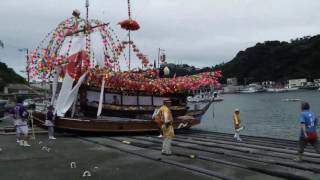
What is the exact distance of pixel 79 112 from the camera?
2544 cm

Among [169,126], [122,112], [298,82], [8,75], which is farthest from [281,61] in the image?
[169,126]

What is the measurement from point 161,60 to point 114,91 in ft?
30.4

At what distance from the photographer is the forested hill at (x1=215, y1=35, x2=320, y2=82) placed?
155 m

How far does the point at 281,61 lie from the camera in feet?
525

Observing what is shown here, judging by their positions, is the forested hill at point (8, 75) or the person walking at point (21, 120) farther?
the forested hill at point (8, 75)

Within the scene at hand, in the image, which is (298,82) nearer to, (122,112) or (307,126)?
(122,112)

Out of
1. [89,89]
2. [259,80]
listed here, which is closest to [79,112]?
[89,89]

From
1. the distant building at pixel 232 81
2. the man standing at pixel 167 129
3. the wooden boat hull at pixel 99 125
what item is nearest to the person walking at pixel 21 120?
the wooden boat hull at pixel 99 125

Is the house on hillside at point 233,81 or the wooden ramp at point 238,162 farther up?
the house on hillside at point 233,81

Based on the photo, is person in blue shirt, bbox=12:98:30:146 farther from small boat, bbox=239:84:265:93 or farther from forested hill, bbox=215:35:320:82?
small boat, bbox=239:84:265:93

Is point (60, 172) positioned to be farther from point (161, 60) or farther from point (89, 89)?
point (161, 60)

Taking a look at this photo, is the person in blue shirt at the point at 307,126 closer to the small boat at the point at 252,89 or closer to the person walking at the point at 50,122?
the person walking at the point at 50,122

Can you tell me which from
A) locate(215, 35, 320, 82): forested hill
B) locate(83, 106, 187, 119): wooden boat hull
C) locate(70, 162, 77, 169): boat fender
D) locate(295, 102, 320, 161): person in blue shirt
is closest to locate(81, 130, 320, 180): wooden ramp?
locate(295, 102, 320, 161): person in blue shirt

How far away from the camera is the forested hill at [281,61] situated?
509 feet
